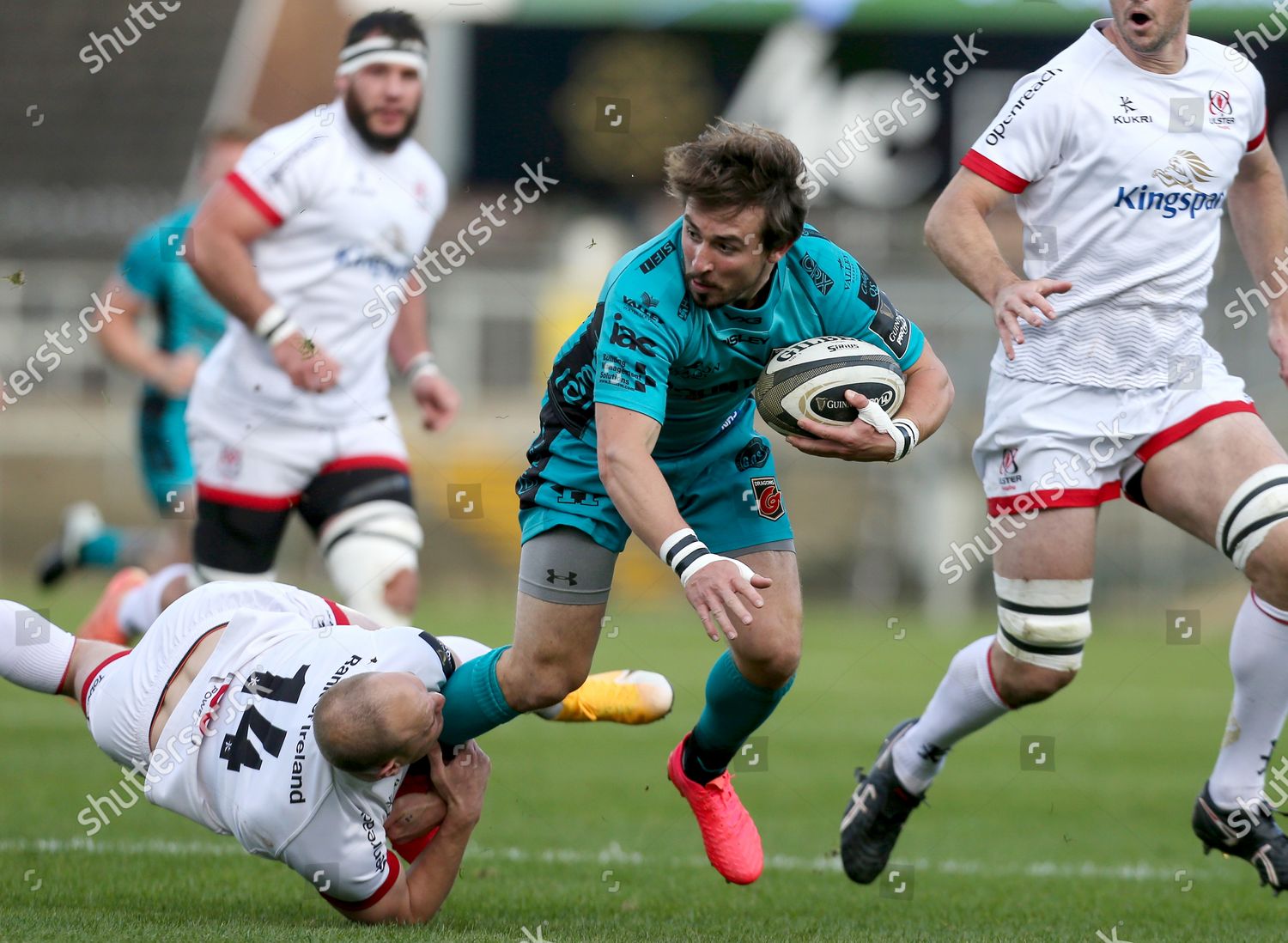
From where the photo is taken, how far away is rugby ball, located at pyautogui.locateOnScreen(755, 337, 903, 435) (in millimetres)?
4551

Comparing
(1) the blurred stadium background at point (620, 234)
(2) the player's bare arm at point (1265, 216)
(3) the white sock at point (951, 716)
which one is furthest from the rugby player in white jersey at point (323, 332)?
(1) the blurred stadium background at point (620, 234)

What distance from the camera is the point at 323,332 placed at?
6.95 metres

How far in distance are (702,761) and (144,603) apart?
10.6 ft

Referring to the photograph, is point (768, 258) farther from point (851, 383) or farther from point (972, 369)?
point (972, 369)

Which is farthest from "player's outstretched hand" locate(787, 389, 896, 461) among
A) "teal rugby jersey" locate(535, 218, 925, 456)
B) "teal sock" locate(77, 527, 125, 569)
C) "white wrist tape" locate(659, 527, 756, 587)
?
"teal sock" locate(77, 527, 125, 569)

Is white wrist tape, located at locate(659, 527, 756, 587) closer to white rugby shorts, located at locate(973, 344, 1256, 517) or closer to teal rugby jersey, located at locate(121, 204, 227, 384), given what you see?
white rugby shorts, located at locate(973, 344, 1256, 517)

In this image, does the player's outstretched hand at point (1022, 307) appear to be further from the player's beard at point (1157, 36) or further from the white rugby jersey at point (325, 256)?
the white rugby jersey at point (325, 256)

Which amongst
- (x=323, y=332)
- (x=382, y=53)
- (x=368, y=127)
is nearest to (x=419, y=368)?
(x=323, y=332)

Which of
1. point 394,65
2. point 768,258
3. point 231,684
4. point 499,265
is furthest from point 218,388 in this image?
point 499,265

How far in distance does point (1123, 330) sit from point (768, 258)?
4.95ft

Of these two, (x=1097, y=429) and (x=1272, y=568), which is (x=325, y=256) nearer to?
(x=1097, y=429)

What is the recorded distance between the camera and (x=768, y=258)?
173 inches

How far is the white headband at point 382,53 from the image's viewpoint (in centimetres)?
693

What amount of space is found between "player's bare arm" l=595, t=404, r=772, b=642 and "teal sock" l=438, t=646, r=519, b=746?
79cm
